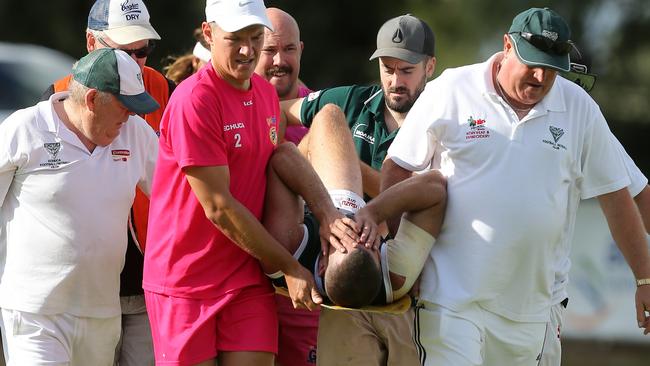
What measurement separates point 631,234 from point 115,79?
2461 millimetres

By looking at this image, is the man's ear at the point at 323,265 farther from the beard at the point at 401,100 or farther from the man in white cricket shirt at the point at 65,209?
the beard at the point at 401,100

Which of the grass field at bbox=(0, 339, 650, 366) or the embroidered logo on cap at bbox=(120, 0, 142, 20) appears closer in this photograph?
the embroidered logo on cap at bbox=(120, 0, 142, 20)

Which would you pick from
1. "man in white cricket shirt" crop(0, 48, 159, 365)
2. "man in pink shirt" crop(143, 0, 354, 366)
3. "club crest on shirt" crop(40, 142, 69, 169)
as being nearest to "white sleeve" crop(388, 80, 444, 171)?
"man in pink shirt" crop(143, 0, 354, 366)

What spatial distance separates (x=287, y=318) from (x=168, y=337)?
974 mm

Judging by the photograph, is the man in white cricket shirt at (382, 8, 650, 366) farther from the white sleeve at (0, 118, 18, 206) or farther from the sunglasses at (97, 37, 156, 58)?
the white sleeve at (0, 118, 18, 206)

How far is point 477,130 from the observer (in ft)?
18.2

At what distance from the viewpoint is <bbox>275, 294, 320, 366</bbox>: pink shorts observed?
636cm

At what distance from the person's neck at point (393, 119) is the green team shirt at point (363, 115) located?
0.02 m

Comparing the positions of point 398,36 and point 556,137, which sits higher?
point 398,36

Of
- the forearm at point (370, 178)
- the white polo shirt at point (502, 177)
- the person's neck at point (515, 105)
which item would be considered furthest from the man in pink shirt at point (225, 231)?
the person's neck at point (515, 105)

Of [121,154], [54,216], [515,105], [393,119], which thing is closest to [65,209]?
[54,216]

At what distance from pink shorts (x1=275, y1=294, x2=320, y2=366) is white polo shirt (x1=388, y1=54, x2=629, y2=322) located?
0.93 meters

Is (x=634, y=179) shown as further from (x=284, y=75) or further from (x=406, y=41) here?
(x=284, y=75)

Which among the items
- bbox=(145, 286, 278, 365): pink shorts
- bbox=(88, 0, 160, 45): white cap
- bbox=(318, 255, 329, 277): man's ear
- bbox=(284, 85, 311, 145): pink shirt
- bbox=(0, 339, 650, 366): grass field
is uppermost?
bbox=(88, 0, 160, 45): white cap
